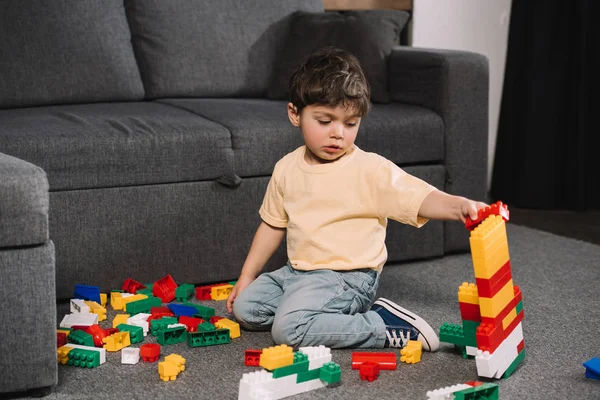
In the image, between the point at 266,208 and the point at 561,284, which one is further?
the point at 561,284

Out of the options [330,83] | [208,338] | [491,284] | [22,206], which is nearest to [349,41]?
[330,83]

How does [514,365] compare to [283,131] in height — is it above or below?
below

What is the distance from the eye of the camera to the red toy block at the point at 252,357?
69.2 inches

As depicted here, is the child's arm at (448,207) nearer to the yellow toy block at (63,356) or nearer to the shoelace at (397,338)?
the shoelace at (397,338)

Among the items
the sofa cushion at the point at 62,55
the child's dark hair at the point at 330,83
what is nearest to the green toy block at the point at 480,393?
the child's dark hair at the point at 330,83

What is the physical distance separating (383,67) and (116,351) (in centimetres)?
146

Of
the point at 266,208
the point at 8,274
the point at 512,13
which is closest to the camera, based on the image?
the point at 8,274

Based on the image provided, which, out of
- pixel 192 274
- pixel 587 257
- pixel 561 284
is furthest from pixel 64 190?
pixel 587 257

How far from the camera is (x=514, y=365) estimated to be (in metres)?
1.73

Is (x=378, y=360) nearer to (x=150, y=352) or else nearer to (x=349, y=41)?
(x=150, y=352)

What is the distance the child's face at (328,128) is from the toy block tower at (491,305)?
14.8 inches

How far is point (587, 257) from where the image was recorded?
2.73 m

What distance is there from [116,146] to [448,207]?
0.93 meters

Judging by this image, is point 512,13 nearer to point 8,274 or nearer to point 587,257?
point 587,257
